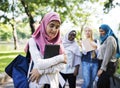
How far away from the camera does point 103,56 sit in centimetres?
677

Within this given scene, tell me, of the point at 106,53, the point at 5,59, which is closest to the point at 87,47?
the point at 106,53

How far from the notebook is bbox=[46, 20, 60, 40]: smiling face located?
104mm

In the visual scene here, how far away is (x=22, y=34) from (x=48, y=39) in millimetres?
133731

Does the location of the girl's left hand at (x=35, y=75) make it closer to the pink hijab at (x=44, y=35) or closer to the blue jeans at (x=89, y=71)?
the pink hijab at (x=44, y=35)

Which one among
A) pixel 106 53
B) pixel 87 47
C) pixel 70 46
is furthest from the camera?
pixel 87 47

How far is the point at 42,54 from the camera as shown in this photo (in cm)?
391

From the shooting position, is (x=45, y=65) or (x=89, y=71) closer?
(x=45, y=65)

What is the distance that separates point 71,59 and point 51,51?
437cm

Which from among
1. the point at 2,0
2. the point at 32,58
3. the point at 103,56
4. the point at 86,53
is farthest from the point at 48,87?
the point at 2,0

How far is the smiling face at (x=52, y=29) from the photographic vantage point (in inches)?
152

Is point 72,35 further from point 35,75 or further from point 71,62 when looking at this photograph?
point 35,75

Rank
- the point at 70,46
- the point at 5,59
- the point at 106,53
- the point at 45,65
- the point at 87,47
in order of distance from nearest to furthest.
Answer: the point at 45,65
the point at 106,53
the point at 70,46
the point at 87,47
the point at 5,59

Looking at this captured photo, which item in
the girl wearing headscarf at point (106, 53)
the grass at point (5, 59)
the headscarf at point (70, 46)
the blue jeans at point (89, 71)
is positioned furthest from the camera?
the grass at point (5, 59)

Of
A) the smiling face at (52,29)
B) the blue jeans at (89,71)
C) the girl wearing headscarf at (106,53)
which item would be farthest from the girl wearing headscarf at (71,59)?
the smiling face at (52,29)
